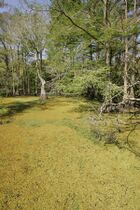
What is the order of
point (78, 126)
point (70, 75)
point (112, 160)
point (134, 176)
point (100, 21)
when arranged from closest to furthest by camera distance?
point (134, 176)
point (112, 160)
point (78, 126)
point (100, 21)
point (70, 75)

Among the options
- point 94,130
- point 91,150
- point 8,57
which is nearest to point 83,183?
point 91,150

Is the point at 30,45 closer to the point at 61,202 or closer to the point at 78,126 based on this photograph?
the point at 78,126

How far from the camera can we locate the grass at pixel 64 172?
4242 millimetres

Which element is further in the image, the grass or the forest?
the forest

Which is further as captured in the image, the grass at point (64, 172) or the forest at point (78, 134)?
the forest at point (78, 134)

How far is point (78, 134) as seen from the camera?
8258 mm

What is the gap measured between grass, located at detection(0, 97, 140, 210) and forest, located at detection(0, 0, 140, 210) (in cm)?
2

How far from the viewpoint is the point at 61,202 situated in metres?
4.23

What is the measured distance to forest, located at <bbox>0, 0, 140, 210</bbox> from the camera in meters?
4.48

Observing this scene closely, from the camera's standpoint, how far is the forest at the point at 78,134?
4.48 meters

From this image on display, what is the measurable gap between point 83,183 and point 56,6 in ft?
26.3

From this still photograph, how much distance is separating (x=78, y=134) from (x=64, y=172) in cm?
297

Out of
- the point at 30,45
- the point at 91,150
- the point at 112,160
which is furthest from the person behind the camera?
the point at 30,45

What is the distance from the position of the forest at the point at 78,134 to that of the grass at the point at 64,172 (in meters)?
0.02
